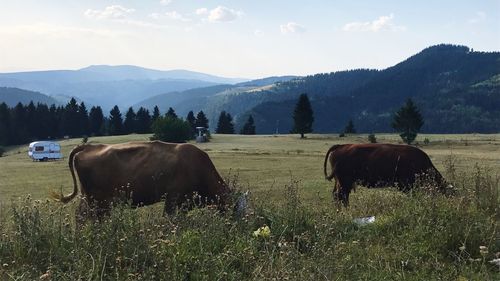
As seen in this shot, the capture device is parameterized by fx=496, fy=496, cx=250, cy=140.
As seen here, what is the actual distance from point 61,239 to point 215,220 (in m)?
1.81

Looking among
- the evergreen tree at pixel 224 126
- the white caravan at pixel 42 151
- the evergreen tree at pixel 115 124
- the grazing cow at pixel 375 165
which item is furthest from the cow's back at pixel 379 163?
the evergreen tree at pixel 224 126

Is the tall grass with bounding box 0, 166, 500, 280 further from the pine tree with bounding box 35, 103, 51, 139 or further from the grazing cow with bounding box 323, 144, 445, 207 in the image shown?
the pine tree with bounding box 35, 103, 51, 139

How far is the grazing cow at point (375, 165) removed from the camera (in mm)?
12766

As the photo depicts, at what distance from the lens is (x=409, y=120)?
252ft

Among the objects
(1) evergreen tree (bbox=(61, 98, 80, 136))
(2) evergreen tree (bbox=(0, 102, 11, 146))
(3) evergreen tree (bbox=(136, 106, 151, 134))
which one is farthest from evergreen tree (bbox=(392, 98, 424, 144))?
(2) evergreen tree (bbox=(0, 102, 11, 146))

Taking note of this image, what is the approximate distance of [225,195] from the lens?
8.59m

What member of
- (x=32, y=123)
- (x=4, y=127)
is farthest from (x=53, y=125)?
(x=4, y=127)

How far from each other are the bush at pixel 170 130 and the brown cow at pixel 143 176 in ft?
241

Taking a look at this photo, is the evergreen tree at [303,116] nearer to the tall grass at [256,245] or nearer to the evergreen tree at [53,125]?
the evergreen tree at [53,125]

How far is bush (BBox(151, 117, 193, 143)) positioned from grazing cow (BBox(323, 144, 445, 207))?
6995cm

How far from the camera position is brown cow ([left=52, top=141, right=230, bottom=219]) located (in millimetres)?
8930

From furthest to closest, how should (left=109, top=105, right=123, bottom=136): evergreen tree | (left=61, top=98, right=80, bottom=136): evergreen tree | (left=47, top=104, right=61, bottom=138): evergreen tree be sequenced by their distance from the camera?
1. (left=109, top=105, right=123, bottom=136): evergreen tree
2. (left=61, top=98, right=80, bottom=136): evergreen tree
3. (left=47, top=104, right=61, bottom=138): evergreen tree

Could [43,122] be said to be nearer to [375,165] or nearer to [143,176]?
[375,165]

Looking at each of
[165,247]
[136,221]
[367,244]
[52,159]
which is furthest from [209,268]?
[52,159]
